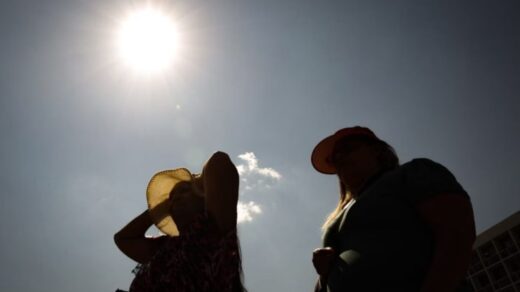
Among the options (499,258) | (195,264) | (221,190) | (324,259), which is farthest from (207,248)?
(499,258)

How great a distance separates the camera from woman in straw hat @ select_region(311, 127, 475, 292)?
63.4 inches

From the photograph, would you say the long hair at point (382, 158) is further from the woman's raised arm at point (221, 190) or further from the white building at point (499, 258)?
the white building at point (499, 258)

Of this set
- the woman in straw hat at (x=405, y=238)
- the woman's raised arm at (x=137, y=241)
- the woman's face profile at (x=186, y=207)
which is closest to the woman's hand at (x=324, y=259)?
the woman in straw hat at (x=405, y=238)

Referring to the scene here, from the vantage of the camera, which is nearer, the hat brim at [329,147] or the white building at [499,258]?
the hat brim at [329,147]

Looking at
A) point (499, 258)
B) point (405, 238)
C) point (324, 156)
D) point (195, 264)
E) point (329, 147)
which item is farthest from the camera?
point (499, 258)

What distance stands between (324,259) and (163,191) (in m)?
1.83

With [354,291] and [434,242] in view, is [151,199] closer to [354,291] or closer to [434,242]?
[354,291]

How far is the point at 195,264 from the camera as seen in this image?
7.00 feet

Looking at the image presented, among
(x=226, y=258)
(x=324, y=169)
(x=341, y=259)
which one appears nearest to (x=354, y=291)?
(x=341, y=259)

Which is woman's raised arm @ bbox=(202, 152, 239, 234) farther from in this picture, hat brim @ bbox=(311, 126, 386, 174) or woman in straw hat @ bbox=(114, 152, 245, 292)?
hat brim @ bbox=(311, 126, 386, 174)

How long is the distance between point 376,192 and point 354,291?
0.59 meters

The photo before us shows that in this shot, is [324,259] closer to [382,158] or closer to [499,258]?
[382,158]

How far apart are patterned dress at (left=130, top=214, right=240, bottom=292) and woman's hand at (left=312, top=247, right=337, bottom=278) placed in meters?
0.59

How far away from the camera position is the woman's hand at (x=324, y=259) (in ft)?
7.10
